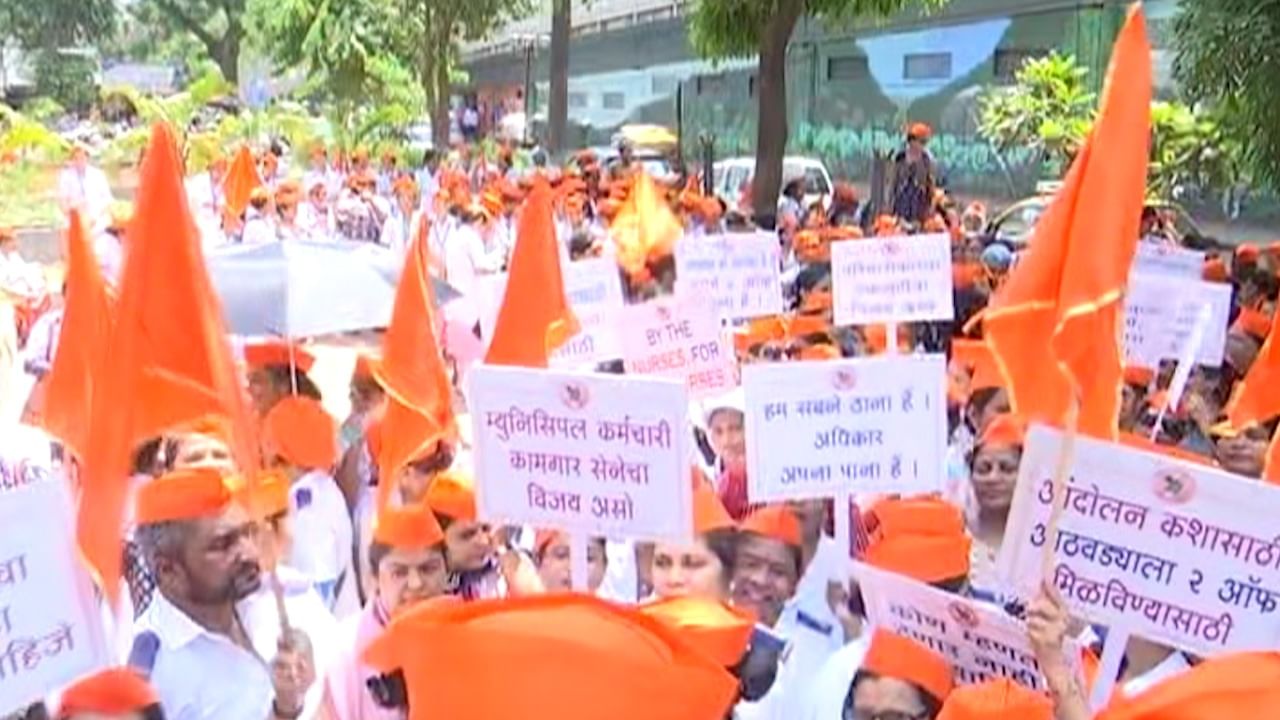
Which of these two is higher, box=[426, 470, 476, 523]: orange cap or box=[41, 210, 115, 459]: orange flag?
box=[41, 210, 115, 459]: orange flag

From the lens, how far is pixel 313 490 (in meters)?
5.32

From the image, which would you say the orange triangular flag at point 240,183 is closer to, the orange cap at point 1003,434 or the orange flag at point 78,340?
the orange cap at point 1003,434

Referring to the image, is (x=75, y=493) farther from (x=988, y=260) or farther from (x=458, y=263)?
(x=458, y=263)

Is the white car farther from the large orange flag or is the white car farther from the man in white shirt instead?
the large orange flag

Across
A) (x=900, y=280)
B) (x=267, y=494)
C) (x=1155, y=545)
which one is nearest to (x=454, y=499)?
(x=267, y=494)

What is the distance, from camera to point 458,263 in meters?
14.0

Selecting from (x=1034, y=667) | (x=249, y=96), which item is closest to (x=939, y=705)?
(x=1034, y=667)

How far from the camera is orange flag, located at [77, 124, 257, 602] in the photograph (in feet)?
12.3

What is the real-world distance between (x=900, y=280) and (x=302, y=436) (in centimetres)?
275

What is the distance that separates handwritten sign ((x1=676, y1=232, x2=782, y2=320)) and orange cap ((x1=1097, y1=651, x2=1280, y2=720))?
5331 millimetres

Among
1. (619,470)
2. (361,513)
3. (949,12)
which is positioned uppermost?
(949,12)

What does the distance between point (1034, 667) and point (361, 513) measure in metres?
2.56

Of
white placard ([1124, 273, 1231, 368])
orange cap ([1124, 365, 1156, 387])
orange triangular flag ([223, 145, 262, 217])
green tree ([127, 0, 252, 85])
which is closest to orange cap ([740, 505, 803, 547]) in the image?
orange cap ([1124, 365, 1156, 387])

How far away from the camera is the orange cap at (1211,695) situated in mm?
2791
